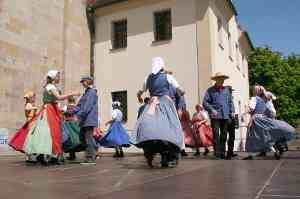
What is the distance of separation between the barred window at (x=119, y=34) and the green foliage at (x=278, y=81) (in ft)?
59.4

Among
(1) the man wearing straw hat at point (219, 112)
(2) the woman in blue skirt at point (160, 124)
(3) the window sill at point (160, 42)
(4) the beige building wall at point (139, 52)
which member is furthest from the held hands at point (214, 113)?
(3) the window sill at point (160, 42)

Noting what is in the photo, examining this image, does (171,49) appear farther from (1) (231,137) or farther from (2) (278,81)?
(2) (278,81)

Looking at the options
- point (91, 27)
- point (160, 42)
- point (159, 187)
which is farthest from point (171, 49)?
point (159, 187)

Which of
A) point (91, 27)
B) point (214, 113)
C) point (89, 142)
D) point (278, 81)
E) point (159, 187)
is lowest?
point (159, 187)

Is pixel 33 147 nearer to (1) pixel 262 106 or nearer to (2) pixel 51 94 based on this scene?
(2) pixel 51 94

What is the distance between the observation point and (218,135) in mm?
9500

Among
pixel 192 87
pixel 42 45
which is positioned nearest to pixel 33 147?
pixel 42 45

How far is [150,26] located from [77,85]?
3.94 meters

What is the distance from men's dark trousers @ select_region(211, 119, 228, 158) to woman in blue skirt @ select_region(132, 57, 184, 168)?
265 centimetres

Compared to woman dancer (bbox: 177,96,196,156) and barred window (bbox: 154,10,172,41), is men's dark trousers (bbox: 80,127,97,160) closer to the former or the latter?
woman dancer (bbox: 177,96,196,156)

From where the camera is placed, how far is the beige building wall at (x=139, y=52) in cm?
1633

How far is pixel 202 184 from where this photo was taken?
4441 mm

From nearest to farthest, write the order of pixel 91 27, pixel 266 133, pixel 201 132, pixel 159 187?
pixel 159 187 < pixel 266 133 < pixel 201 132 < pixel 91 27

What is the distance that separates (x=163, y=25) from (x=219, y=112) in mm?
8641
